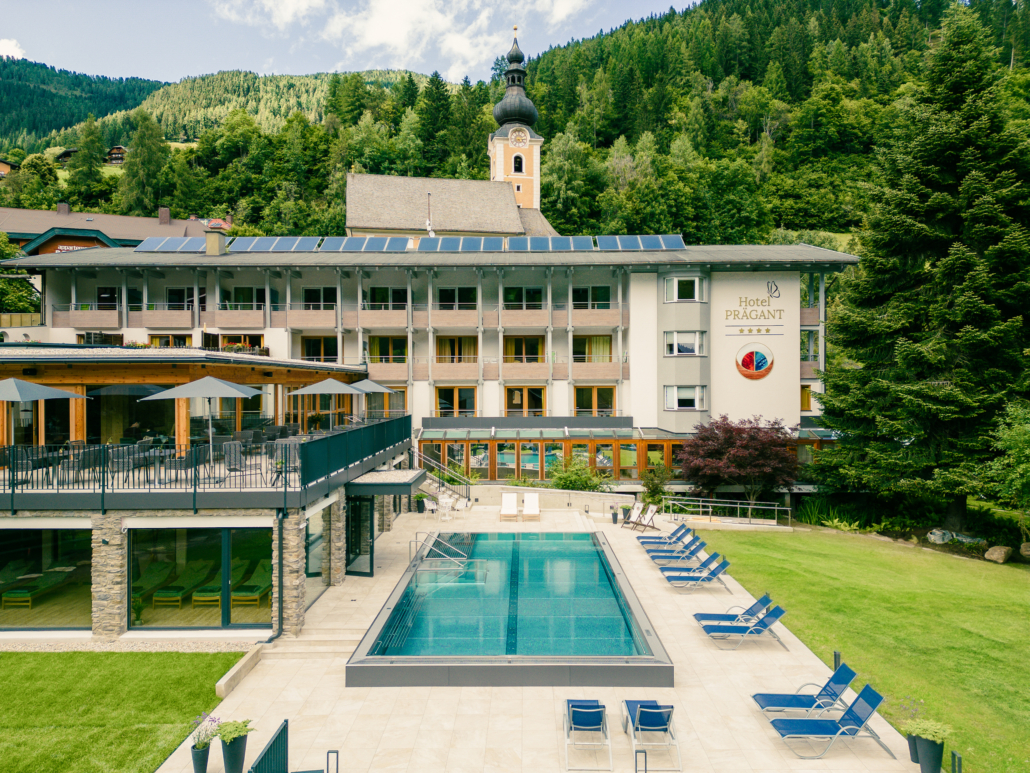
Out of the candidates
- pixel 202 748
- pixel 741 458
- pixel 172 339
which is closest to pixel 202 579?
pixel 202 748

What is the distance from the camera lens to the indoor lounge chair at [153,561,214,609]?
11933 millimetres

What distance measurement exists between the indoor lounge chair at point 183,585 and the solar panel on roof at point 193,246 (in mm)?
25996

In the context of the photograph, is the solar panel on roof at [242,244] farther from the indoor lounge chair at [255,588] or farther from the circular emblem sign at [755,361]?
the circular emblem sign at [755,361]

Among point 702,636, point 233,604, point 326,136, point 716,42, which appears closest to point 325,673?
point 233,604

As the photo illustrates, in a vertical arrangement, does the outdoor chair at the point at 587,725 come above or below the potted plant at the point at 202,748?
below

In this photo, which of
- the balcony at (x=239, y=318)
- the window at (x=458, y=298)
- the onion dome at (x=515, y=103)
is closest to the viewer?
the balcony at (x=239, y=318)

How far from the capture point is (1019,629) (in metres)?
13.6

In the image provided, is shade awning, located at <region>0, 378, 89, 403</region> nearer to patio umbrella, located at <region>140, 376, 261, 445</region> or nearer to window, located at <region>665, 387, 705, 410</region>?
patio umbrella, located at <region>140, 376, 261, 445</region>

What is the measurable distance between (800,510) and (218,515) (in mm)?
23455

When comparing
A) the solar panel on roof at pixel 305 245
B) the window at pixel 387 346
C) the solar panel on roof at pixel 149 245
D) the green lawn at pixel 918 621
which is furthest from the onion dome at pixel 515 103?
the green lawn at pixel 918 621

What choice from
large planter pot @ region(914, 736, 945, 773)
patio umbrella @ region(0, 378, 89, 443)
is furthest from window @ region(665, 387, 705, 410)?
patio umbrella @ region(0, 378, 89, 443)

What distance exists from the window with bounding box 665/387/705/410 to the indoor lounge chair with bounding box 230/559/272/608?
71.5ft

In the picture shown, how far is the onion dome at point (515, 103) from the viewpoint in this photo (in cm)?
6144

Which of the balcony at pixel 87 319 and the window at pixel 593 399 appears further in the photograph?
the window at pixel 593 399
